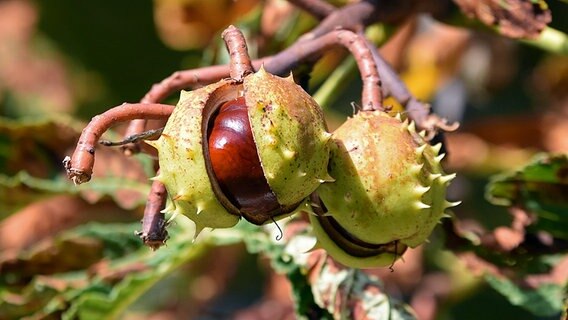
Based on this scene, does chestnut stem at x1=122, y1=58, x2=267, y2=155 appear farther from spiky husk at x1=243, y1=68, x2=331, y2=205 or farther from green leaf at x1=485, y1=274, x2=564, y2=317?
green leaf at x1=485, y1=274, x2=564, y2=317

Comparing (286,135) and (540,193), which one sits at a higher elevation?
(286,135)

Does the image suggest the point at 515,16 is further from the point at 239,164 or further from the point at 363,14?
the point at 239,164

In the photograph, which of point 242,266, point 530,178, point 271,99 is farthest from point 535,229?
point 242,266

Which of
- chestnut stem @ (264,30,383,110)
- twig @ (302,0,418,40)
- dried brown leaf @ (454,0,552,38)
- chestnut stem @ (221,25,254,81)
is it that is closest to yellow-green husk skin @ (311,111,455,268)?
chestnut stem @ (264,30,383,110)

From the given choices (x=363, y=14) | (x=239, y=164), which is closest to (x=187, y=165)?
(x=239, y=164)

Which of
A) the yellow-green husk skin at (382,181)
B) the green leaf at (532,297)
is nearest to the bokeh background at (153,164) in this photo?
the green leaf at (532,297)

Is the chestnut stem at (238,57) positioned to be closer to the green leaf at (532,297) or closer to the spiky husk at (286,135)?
the spiky husk at (286,135)

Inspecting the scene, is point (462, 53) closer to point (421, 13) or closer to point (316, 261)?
point (421, 13)
